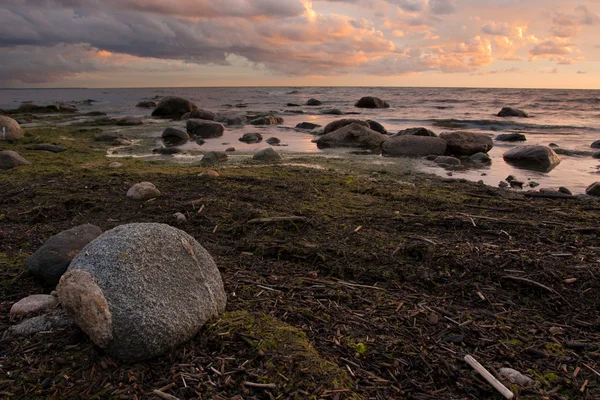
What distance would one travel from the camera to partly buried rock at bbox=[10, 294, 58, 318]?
2.69 m

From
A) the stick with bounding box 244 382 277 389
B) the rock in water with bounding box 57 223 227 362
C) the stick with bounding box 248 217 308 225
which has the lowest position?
the stick with bounding box 244 382 277 389

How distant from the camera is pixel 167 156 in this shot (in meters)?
10.8

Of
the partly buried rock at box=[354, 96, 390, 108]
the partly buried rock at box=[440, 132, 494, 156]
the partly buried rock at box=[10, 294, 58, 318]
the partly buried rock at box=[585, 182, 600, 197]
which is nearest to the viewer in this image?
the partly buried rock at box=[10, 294, 58, 318]

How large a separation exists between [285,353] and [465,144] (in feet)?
35.8

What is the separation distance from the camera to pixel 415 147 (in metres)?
11.7

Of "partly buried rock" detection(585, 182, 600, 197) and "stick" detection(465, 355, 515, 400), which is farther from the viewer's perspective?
"partly buried rock" detection(585, 182, 600, 197)

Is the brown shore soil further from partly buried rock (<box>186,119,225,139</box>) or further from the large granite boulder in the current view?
the large granite boulder

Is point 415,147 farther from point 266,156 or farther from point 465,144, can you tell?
point 266,156

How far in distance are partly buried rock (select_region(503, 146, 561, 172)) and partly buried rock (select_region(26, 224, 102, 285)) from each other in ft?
31.6

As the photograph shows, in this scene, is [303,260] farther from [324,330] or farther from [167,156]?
[167,156]

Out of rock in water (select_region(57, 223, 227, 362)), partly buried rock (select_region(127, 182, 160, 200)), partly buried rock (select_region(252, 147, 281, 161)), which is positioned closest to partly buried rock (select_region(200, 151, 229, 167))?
partly buried rock (select_region(252, 147, 281, 161))

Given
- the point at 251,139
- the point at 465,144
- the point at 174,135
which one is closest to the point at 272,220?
the point at 465,144

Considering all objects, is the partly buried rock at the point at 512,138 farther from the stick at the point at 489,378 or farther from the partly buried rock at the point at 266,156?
the stick at the point at 489,378

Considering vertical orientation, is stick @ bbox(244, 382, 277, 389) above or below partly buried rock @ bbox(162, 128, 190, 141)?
below
